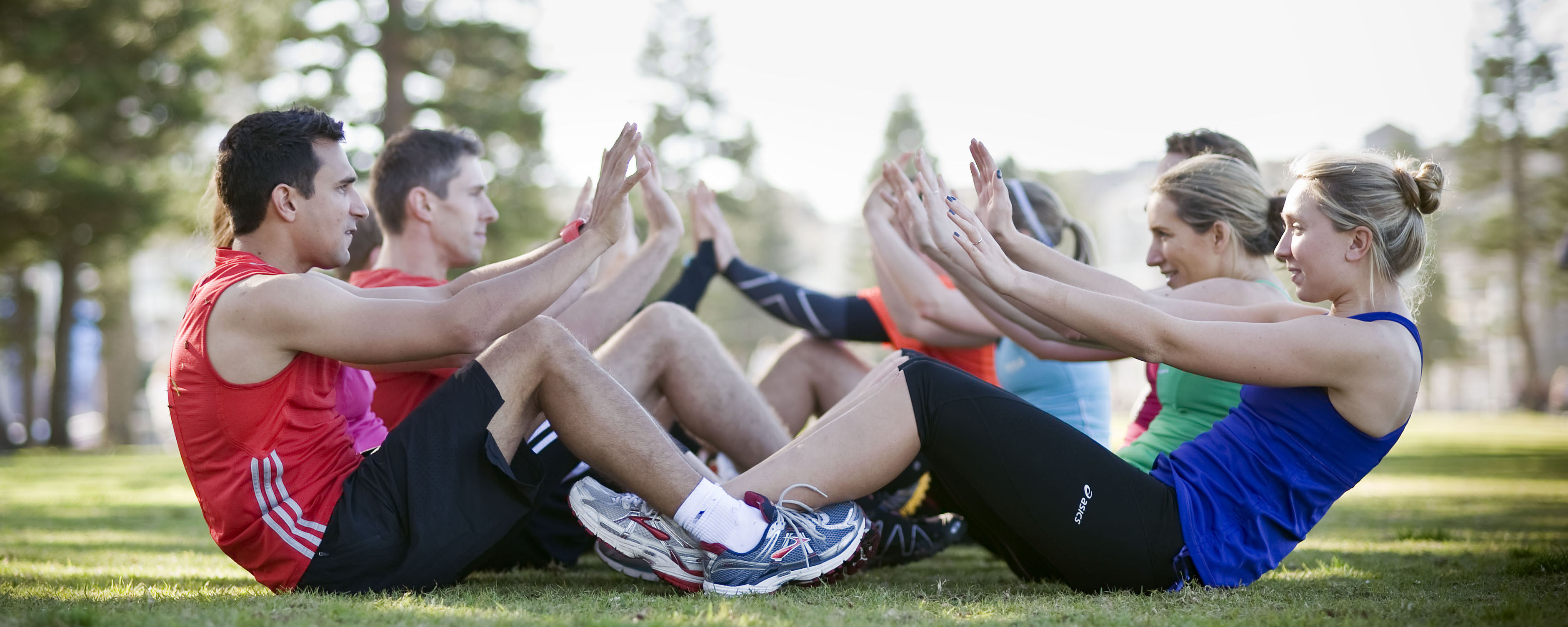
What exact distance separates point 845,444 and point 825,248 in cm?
10046

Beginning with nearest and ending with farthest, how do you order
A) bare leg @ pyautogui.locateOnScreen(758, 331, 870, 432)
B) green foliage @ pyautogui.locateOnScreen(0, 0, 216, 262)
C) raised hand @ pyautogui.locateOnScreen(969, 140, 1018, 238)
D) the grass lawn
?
the grass lawn < raised hand @ pyautogui.locateOnScreen(969, 140, 1018, 238) < bare leg @ pyautogui.locateOnScreen(758, 331, 870, 432) < green foliage @ pyautogui.locateOnScreen(0, 0, 216, 262)

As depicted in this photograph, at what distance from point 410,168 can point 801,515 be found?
2.56 meters

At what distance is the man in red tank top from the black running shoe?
3.28 feet

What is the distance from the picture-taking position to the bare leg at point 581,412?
294 centimetres

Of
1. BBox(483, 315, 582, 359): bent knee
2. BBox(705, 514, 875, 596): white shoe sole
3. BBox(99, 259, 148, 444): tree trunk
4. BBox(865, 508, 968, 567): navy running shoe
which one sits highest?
BBox(483, 315, 582, 359): bent knee

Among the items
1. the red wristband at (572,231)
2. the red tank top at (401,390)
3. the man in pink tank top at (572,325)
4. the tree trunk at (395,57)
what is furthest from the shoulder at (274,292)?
the tree trunk at (395,57)

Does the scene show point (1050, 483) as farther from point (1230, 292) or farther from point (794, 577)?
point (1230, 292)

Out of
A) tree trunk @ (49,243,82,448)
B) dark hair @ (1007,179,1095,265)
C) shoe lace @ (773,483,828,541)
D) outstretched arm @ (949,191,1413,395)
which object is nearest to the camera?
outstretched arm @ (949,191,1413,395)

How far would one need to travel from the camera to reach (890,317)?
4906 millimetres

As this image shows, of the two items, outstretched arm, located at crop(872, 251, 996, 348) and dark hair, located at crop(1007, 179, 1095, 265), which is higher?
dark hair, located at crop(1007, 179, 1095, 265)

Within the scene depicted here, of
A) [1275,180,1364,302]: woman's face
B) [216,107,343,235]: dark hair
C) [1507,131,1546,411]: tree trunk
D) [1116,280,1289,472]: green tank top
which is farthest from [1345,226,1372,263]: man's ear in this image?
[1507,131,1546,411]: tree trunk

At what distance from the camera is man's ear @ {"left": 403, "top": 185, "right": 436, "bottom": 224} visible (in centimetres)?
439

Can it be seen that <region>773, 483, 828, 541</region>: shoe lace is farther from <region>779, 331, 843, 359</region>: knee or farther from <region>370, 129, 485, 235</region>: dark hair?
<region>370, 129, 485, 235</region>: dark hair

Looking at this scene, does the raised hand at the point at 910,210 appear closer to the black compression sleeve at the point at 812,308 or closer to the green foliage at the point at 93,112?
the black compression sleeve at the point at 812,308
